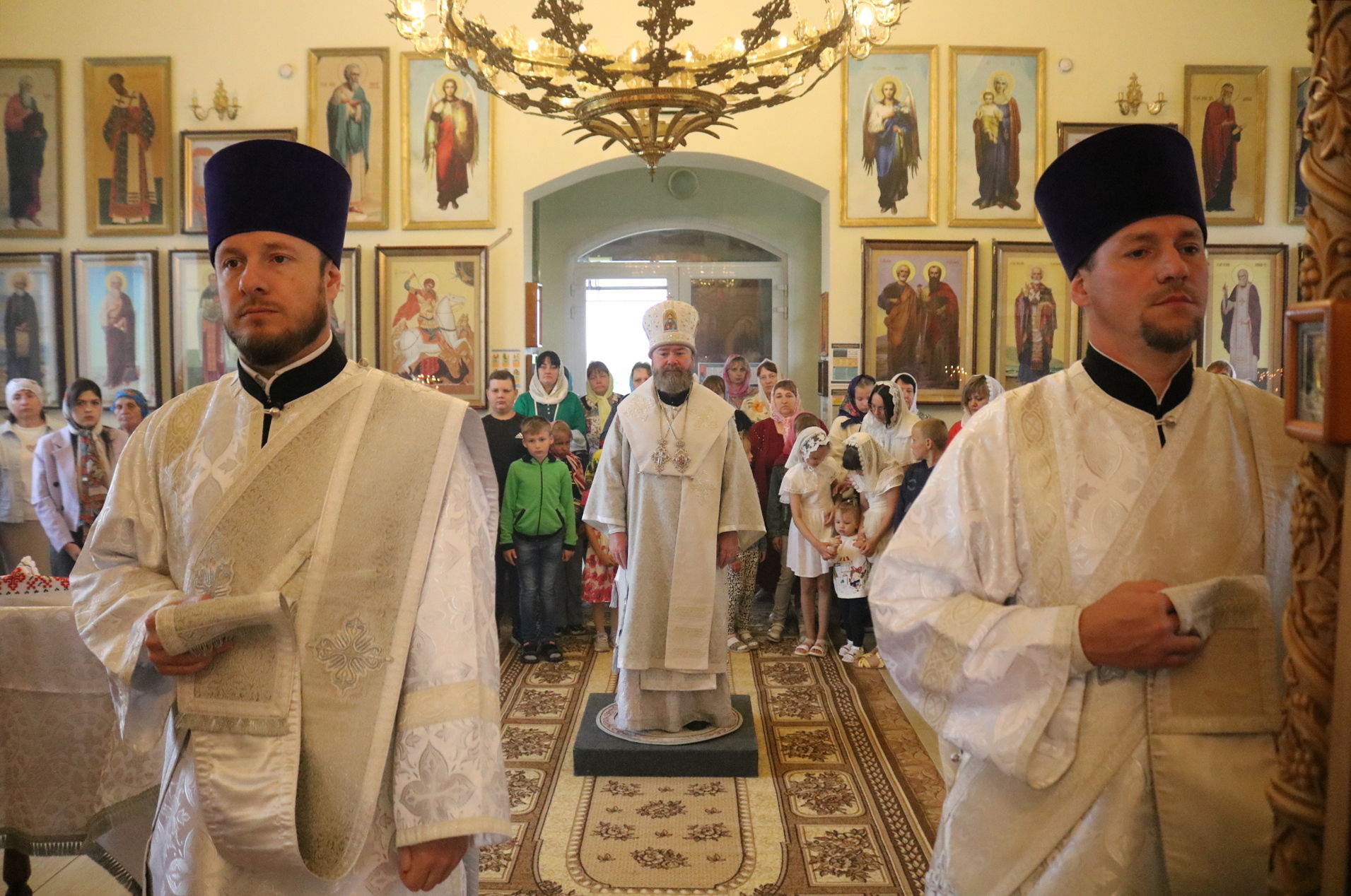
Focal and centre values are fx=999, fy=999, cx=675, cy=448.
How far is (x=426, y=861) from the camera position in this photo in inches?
66.1

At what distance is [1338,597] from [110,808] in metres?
3.18

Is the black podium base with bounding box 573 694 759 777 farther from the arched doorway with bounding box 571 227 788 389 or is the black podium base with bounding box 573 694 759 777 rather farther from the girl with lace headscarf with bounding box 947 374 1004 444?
the arched doorway with bounding box 571 227 788 389

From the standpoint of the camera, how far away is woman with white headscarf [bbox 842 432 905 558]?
649 centimetres

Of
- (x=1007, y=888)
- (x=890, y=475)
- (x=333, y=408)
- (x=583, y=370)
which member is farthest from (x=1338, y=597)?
(x=583, y=370)

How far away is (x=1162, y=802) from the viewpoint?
1.59 meters

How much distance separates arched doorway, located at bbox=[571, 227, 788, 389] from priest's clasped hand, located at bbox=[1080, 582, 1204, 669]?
11.5 meters

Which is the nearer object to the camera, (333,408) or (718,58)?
(333,408)

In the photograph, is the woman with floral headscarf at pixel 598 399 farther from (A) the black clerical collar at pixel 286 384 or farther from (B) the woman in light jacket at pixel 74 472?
(A) the black clerical collar at pixel 286 384

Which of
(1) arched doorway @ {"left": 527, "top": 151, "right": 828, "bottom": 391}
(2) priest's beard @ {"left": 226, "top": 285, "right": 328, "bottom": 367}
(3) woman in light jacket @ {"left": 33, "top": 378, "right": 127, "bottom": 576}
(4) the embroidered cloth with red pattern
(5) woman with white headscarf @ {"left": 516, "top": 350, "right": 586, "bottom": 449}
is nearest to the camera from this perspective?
(2) priest's beard @ {"left": 226, "top": 285, "right": 328, "bottom": 367}

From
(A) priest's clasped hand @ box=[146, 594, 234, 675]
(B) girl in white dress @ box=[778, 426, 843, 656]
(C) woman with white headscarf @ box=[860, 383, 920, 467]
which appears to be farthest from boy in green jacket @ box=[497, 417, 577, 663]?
(A) priest's clasped hand @ box=[146, 594, 234, 675]

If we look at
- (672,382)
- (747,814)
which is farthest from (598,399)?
(747,814)

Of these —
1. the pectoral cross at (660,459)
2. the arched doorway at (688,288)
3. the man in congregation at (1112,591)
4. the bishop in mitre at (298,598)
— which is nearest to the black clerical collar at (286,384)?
the bishop in mitre at (298,598)

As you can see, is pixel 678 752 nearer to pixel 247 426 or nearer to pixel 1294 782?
pixel 247 426

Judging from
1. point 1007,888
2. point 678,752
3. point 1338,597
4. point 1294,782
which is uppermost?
point 1338,597
